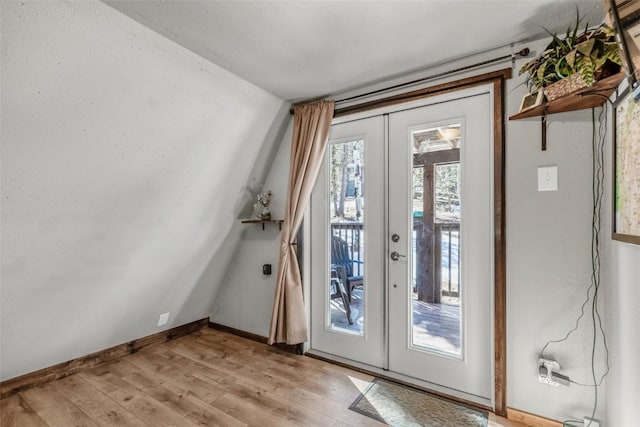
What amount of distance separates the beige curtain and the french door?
0.15 metres

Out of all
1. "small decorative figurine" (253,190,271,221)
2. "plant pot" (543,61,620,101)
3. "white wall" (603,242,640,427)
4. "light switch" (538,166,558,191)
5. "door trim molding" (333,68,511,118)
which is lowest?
"white wall" (603,242,640,427)

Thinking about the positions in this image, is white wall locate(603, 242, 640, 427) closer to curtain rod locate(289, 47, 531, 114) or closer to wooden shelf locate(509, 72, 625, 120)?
wooden shelf locate(509, 72, 625, 120)

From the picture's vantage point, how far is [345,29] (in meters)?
1.63

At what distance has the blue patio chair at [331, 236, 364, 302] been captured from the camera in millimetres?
2531

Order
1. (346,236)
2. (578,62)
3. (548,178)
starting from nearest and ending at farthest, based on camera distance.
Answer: (578,62), (548,178), (346,236)

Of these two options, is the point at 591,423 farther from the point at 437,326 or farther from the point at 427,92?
the point at 427,92

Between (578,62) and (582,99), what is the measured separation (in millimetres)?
279

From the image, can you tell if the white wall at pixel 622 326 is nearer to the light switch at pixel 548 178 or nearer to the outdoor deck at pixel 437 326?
the light switch at pixel 548 178

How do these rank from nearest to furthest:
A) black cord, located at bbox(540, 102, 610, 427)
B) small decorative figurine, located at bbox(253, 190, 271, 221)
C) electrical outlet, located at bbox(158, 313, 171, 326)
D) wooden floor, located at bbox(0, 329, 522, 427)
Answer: black cord, located at bbox(540, 102, 610, 427) → wooden floor, located at bbox(0, 329, 522, 427) → small decorative figurine, located at bbox(253, 190, 271, 221) → electrical outlet, located at bbox(158, 313, 171, 326)

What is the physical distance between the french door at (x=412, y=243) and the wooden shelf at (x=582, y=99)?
38 cm

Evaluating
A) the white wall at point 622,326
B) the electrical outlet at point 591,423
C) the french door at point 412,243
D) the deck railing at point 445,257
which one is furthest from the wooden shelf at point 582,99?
the electrical outlet at point 591,423

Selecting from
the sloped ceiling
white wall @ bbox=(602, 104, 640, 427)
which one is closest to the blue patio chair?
the sloped ceiling

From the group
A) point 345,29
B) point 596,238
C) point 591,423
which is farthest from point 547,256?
point 345,29

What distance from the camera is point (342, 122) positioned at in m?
2.56
